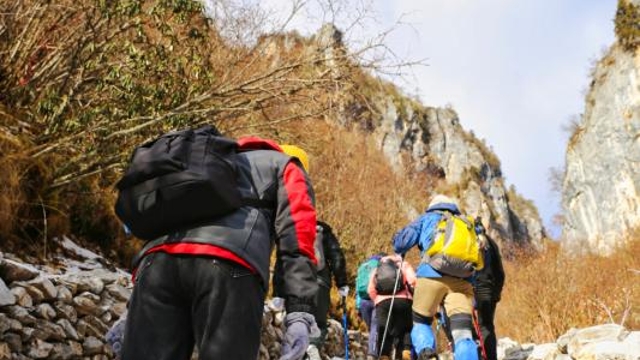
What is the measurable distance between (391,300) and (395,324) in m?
0.39

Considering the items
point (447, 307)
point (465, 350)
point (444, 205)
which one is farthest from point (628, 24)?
point (465, 350)

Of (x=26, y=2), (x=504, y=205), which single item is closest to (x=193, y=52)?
(x=26, y=2)

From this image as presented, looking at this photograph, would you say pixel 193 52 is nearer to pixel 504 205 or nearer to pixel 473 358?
pixel 473 358

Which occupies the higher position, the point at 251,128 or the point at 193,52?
the point at 193,52

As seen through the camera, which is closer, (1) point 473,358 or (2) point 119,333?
(2) point 119,333

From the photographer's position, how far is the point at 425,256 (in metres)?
5.17

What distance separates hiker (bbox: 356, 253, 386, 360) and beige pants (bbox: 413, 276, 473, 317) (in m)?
2.14

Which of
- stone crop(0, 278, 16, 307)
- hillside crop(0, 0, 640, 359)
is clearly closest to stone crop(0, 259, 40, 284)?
hillside crop(0, 0, 640, 359)

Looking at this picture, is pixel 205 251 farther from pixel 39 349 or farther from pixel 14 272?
pixel 14 272

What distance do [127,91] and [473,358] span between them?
3.95 m

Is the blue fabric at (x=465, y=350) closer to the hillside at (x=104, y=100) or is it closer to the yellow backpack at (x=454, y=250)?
the yellow backpack at (x=454, y=250)

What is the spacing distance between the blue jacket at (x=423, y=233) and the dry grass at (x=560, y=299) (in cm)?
487

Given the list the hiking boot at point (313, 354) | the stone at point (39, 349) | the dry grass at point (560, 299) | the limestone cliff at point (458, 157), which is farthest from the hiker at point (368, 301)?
the limestone cliff at point (458, 157)

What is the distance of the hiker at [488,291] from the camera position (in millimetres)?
6352
